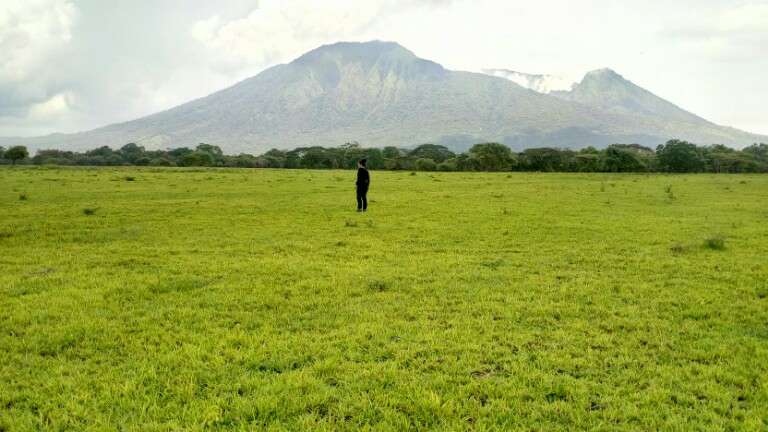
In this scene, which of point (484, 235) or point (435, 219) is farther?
point (435, 219)

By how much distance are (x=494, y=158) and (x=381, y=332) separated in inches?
3540

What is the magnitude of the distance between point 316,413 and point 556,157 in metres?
98.4

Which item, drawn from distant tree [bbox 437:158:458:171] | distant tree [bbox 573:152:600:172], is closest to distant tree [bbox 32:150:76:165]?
distant tree [bbox 437:158:458:171]

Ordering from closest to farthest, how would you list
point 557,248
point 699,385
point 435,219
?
1. point 699,385
2. point 557,248
3. point 435,219

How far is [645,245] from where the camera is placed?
45.2 ft

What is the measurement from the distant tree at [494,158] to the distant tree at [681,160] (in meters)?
27.5

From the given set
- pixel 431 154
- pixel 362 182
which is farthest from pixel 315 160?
pixel 362 182

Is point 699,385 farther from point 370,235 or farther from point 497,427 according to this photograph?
point 370,235

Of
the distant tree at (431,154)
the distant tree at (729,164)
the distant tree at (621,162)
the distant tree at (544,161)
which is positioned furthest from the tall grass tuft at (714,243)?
the distant tree at (431,154)

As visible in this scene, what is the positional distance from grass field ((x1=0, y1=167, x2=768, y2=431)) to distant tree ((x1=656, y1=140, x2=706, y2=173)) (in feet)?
266

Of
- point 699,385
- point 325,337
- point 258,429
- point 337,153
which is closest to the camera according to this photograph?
point 258,429

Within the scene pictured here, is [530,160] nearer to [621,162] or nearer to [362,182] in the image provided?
[621,162]

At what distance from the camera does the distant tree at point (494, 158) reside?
93.0m

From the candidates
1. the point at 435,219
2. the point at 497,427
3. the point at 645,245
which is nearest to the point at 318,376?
the point at 497,427
